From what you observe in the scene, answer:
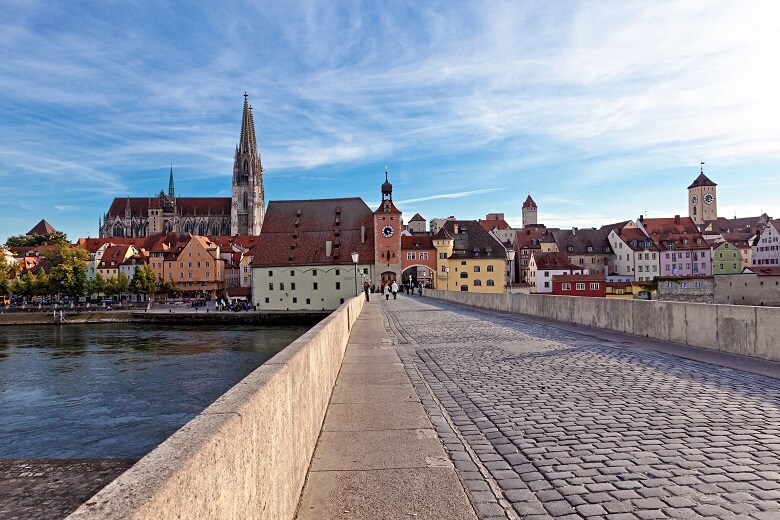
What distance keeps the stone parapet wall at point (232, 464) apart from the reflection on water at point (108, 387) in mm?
13632

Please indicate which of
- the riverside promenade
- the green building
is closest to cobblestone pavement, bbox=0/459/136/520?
the riverside promenade

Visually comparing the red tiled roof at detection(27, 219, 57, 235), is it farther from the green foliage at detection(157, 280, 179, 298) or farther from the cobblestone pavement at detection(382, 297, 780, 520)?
the cobblestone pavement at detection(382, 297, 780, 520)

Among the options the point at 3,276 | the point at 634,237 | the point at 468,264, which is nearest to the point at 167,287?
the point at 3,276

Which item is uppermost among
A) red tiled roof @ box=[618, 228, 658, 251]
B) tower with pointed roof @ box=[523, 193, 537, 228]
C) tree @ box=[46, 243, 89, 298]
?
tower with pointed roof @ box=[523, 193, 537, 228]

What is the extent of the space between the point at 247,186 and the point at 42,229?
2356 inches

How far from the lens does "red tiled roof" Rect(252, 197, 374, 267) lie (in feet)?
294

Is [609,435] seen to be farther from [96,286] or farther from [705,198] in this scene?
[705,198]

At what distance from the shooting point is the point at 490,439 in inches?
227

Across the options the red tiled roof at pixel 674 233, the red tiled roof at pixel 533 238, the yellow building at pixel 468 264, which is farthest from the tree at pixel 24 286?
the red tiled roof at pixel 674 233

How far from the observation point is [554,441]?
5.58m

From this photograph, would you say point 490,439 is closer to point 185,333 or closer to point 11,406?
point 11,406

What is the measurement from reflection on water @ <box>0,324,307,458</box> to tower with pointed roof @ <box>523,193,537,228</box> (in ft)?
437

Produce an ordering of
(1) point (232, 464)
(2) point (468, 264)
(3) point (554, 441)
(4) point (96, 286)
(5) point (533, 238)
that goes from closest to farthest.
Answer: (1) point (232, 464), (3) point (554, 441), (2) point (468, 264), (4) point (96, 286), (5) point (533, 238)

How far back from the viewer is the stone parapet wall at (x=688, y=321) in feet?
32.9
